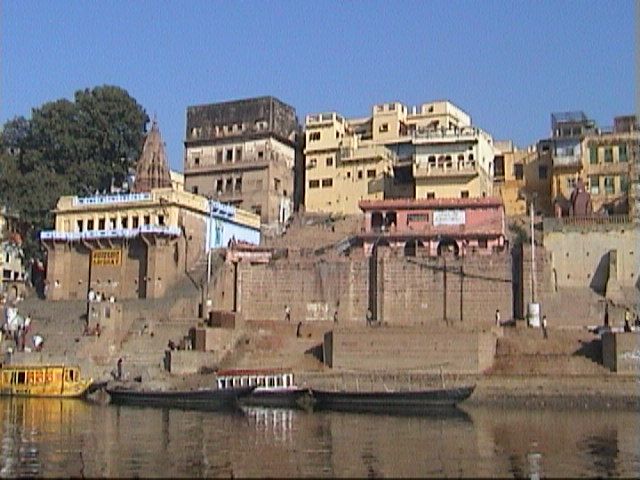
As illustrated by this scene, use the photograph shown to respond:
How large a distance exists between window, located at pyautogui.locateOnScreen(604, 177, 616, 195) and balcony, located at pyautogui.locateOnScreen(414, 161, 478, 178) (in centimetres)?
635

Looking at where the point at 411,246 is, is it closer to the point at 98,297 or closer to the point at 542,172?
the point at 542,172

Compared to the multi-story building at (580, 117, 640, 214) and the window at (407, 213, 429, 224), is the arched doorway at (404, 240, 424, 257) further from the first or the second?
the multi-story building at (580, 117, 640, 214)

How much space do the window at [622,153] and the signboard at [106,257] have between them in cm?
2488

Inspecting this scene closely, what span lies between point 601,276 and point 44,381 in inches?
917

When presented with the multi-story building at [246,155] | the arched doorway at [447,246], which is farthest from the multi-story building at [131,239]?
the arched doorway at [447,246]

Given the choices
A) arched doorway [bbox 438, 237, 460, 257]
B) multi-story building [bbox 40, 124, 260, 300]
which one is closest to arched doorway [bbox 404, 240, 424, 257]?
arched doorway [bbox 438, 237, 460, 257]

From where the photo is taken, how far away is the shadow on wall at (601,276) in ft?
133

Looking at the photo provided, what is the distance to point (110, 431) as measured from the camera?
24.5 m

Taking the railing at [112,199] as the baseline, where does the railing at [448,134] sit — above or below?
above

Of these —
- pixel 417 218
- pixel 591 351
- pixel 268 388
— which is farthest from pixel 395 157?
pixel 268 388

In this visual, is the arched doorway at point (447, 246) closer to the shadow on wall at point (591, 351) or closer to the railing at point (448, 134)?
the railing at point (448, 134)

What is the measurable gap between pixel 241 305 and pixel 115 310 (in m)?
5.60

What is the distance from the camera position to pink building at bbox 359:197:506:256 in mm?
42500

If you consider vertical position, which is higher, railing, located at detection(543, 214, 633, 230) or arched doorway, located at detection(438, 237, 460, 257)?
railing, located at detection(543, 214, 633, 230)
